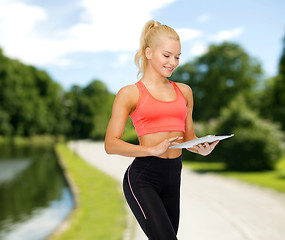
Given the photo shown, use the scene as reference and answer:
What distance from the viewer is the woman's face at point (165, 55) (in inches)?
97.1

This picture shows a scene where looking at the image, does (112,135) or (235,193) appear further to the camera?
(235,193)

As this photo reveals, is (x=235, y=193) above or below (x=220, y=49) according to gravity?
below

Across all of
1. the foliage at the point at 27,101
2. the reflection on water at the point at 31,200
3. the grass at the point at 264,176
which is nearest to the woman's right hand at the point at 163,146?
the grass at the point at 264,176

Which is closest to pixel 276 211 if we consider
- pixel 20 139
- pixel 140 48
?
pixel 140 48

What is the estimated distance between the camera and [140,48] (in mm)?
2635

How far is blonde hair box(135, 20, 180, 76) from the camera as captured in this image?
2.49 metres

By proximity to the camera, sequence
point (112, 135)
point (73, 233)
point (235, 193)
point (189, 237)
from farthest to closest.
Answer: point (235, 193) → point (73, 233) → point (189, 237) → point (112, 135)

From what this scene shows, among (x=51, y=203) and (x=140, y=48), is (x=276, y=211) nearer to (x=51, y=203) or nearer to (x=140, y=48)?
(x=140, y=48)

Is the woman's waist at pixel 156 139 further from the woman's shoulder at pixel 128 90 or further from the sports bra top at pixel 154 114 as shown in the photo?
the woman's shoulder at pixel 128 90

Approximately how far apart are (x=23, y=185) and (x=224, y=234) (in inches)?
773

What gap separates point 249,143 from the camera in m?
18.5

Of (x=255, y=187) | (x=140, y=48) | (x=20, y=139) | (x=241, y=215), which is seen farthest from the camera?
(x=20, y=139)

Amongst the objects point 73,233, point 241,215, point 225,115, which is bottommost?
point 73,233

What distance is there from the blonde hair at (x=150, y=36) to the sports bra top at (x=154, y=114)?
0.64 ft
